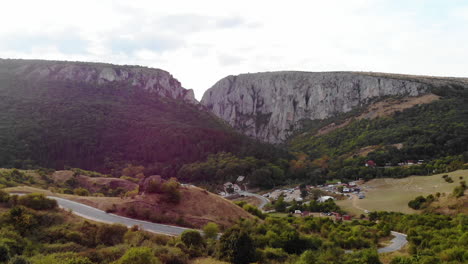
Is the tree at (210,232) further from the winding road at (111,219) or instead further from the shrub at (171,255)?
the shrub at (171,255)

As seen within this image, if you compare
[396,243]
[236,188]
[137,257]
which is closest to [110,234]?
[137,257]

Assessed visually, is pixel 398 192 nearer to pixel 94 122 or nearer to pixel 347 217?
pixel 347 217

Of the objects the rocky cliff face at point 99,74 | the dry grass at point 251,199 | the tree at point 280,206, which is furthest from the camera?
the rocky cliff face at point 99,74

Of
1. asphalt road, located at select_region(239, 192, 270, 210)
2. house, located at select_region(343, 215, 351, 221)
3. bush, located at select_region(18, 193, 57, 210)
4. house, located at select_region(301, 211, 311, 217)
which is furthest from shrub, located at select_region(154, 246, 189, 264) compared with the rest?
asphalt road, located at select_region(239, 192, 270, 210)

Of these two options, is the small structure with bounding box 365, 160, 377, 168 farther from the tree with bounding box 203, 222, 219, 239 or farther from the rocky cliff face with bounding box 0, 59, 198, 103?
the rocky cliff face with bounding box 0, 59, 198, 103

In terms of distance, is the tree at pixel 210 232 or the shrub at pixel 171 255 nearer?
the shrub at pixel 171 255

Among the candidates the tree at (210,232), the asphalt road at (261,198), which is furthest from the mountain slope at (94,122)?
the tree at (210,232)
